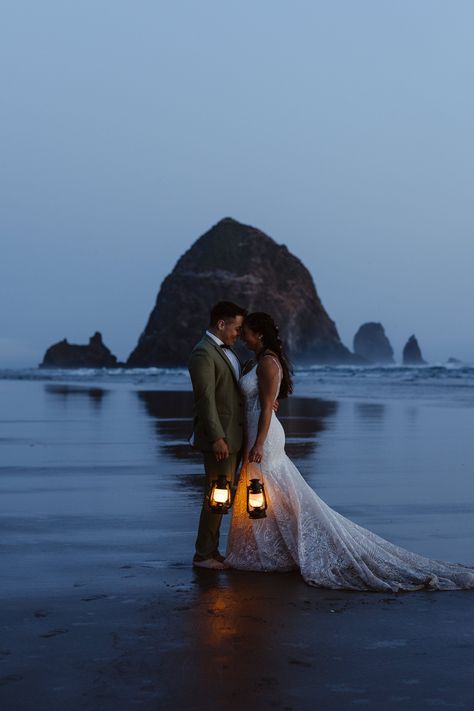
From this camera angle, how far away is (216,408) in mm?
6855

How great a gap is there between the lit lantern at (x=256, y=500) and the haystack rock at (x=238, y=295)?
15640 centimetres

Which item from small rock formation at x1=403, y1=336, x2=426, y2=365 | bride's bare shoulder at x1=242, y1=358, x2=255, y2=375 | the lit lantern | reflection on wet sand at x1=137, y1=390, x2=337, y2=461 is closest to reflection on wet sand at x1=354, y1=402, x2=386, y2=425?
reflection on wet sand at x1=137, y1=390, x2=337, y2=461

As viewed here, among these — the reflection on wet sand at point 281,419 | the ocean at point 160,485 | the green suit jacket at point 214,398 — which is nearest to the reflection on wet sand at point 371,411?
the ocean at point 160,485

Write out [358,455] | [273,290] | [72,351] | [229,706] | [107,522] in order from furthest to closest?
[273,290]
[72,351]
[358,455]
[107,522]
[229,706]

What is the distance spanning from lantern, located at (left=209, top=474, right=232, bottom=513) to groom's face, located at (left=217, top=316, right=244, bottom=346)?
2.97ft

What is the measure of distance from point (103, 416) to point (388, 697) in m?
19.4

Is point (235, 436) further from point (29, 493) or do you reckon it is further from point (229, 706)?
point (29, 493)

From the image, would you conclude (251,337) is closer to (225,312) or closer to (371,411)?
(225,312)

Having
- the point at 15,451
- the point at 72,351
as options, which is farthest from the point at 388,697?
the point at 72,351

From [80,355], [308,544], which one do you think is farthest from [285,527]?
[80,355]

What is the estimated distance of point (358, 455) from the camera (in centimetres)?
1414

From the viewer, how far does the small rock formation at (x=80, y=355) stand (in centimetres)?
15238

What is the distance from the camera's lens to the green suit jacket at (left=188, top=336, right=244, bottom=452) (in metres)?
6.71

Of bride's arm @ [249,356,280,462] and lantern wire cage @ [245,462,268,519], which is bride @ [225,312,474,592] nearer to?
bride's arm @ [249,356,280,462]
